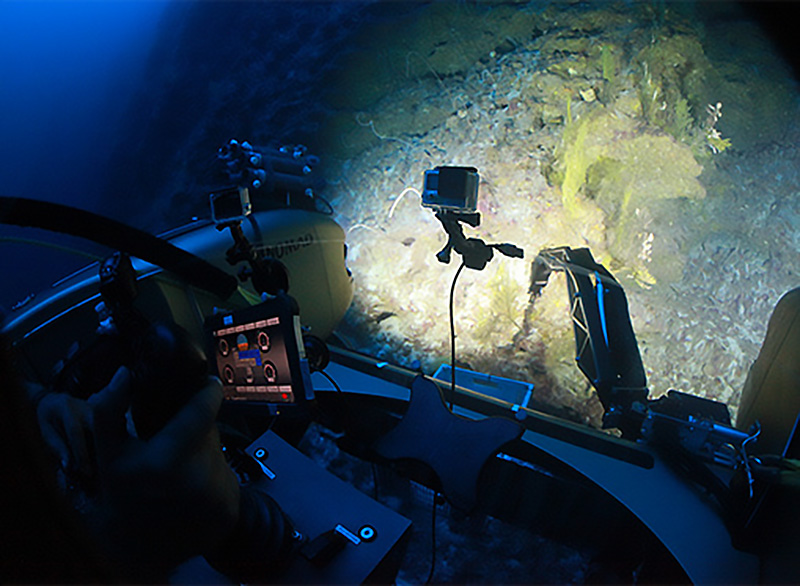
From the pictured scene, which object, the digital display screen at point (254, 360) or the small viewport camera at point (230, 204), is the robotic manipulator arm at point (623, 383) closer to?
the digital display screen at point (254, 360)

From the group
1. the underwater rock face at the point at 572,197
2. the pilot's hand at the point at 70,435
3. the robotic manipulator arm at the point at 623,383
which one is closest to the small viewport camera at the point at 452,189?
the robotic manipulator arm at the point at 623,383

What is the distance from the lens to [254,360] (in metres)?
1.29

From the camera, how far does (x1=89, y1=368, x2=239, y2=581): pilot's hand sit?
0.46 meters

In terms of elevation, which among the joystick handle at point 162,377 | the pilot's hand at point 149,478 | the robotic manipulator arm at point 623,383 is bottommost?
the robotic manipulator arm at point 623,383

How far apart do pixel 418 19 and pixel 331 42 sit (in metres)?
0.86

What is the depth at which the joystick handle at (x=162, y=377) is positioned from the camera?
0.47 metres

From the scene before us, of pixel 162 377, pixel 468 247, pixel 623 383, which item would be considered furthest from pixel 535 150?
pixel 162 377

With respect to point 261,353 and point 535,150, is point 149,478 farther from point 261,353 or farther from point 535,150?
point 535,150

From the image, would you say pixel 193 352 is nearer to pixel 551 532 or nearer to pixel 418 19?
pixel 551 532

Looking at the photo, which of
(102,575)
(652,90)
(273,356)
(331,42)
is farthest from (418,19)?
(102,575)

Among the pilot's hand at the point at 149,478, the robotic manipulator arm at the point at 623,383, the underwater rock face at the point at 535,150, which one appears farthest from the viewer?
the underwater rock face at the point at 535,150

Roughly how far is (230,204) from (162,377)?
81 centimetres

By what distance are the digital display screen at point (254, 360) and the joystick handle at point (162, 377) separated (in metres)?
0.66

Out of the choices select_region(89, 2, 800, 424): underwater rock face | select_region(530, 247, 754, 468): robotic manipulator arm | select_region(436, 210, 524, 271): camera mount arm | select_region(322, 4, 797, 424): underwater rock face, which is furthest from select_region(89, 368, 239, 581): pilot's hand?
select_region(322, 4, 797, 424): underwater rock face
